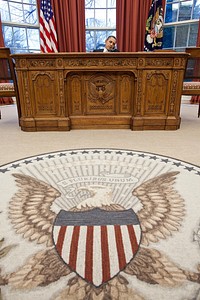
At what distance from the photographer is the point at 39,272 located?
96cm

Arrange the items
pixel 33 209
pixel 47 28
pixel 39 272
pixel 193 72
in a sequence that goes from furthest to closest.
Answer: pixel 47 28 → pixel 193 72 → pixel 33 209 → pixel 39 272

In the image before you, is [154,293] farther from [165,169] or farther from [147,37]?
[147,37]

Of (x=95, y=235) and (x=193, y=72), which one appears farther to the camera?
(x=193, y=72)

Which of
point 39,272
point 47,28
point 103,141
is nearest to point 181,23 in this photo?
point 47,28

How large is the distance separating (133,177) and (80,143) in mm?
1009

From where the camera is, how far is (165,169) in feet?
6.34

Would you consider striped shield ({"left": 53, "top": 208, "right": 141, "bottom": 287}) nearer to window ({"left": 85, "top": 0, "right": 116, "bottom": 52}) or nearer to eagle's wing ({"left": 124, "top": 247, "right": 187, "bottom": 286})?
eagle's wing ({"left": 124, "top": 247, "right": 187, "bottom": 286})

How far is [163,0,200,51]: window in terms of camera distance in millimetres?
5270

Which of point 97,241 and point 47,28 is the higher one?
point 47,28

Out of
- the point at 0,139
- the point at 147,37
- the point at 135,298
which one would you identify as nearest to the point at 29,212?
the point at 135,298

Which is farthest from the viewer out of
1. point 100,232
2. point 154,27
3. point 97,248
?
point 154,27

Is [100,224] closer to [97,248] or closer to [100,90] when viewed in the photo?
[97,248]

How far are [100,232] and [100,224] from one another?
0.07 metres

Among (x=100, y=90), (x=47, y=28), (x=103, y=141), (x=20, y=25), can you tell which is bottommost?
(x=103, y=141)
